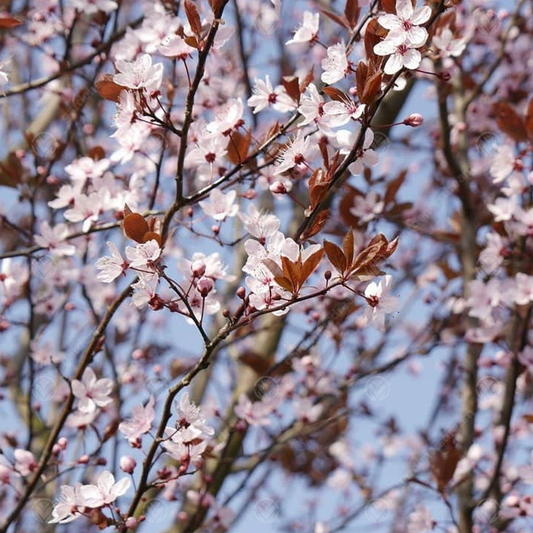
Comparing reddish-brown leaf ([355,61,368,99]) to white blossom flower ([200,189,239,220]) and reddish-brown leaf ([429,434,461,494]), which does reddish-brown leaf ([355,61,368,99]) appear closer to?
white blossom flower ([200,189,239,220])

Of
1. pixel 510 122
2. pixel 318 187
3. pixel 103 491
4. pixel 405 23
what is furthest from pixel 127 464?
pixel 510 122

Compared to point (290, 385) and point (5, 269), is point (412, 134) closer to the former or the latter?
point (290, 385)

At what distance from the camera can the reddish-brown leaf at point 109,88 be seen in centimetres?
165

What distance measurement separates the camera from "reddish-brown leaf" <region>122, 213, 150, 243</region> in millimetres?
1439

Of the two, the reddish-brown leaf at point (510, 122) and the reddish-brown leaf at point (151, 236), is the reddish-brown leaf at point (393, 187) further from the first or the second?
the reddish-brown leaf at point (151, 236)

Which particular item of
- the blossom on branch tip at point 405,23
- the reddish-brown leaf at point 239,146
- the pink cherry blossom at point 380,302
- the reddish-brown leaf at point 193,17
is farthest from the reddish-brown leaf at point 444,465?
the reddish-brown leaf at point 193,17

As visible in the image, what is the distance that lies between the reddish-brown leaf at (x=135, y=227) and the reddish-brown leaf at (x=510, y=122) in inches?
57.7

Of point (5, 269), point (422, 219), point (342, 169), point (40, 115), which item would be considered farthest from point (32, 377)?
point (40, 115)

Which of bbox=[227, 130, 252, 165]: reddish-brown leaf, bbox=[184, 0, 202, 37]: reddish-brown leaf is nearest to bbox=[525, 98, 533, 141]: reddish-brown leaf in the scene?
bbox=[227, 130, 252, 165]: reddish-brown leaf

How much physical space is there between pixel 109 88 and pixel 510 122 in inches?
54.9

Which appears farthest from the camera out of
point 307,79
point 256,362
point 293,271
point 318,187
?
point 256,362

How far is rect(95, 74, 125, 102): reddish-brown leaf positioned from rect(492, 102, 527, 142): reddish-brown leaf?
1354 millimetres

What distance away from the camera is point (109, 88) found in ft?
5.43

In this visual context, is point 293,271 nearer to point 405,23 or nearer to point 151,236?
point 151,236
